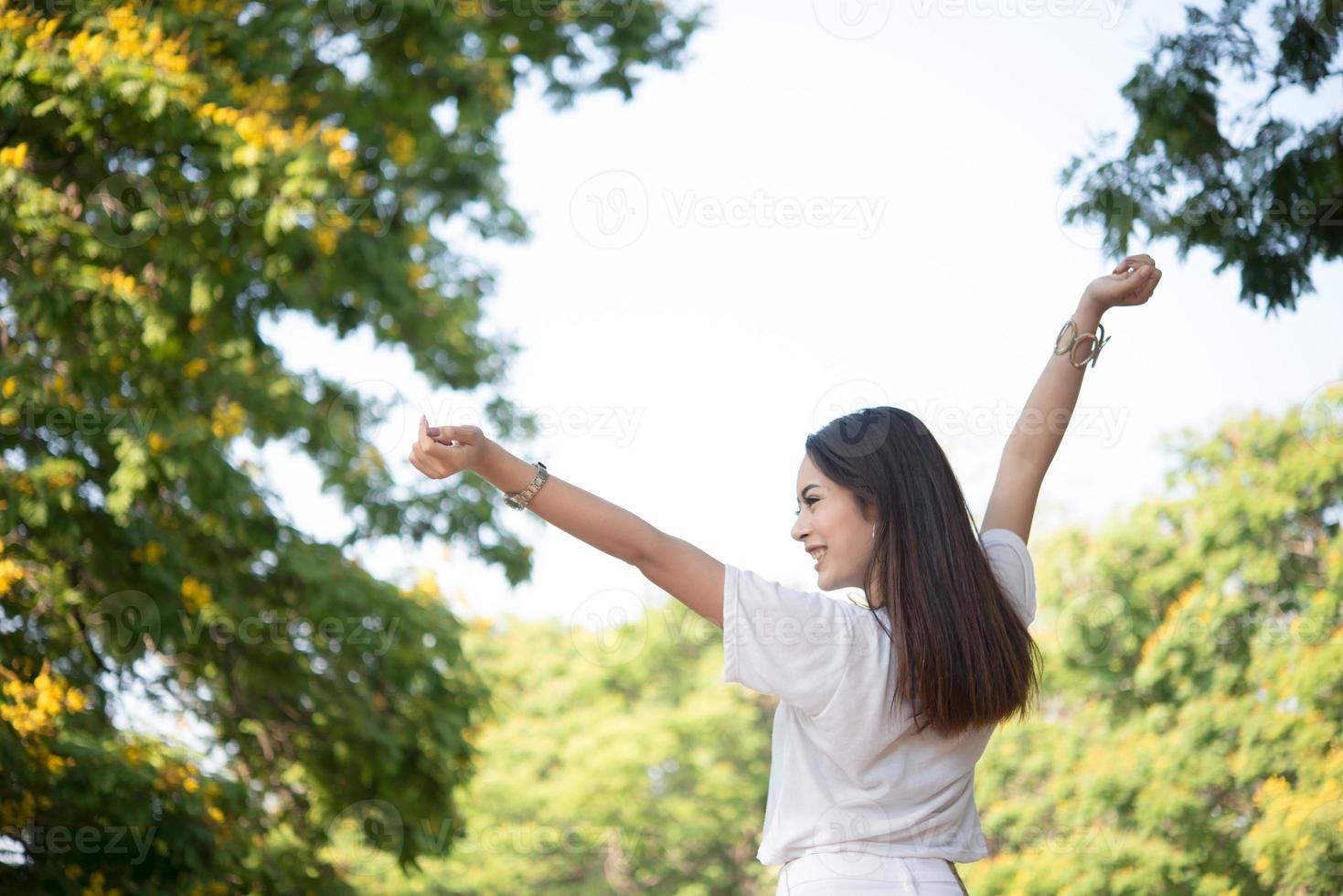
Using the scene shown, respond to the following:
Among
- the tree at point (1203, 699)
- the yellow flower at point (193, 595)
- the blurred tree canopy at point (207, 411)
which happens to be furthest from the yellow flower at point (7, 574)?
the tree at point (1203, 699)

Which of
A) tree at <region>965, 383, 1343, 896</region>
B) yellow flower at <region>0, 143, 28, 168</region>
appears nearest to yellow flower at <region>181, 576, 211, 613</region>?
yellow flower at <region>0, 143, 28, 168</region>

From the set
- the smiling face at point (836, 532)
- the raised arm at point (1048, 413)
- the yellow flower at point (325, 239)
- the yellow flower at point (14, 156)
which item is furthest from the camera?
the yellow flower at point (325, 239)

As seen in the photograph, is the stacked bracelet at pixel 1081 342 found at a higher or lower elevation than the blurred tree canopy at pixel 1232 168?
lower

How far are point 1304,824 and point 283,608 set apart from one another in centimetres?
687

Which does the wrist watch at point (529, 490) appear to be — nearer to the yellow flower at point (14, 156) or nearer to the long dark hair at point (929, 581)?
the long dark hair at point (929, 581)

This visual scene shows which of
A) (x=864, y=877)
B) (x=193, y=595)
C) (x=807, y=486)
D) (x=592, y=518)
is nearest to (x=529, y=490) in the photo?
(x=592, y=518)

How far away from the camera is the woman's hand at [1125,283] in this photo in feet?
7.93

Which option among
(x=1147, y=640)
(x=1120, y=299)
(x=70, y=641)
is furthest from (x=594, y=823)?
(x=1120, y=299)

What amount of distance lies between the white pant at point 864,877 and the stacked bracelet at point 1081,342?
1.00 metres

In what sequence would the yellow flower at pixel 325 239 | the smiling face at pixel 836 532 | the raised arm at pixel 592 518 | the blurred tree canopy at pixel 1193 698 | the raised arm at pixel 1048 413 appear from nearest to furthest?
the raised arm at pixel 592 518
the smiling face at pixel 836 532
the raised arm at pixel 1048 413
the yellow flower at pixel 325 239
the blurred tree canopy at pixel 1193 698

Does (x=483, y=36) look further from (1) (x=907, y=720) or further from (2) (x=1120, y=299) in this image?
(1) (x=907, y=720)

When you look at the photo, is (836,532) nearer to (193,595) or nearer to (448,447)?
(448,447)

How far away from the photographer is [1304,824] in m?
8.89

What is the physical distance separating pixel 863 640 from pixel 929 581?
157mm
